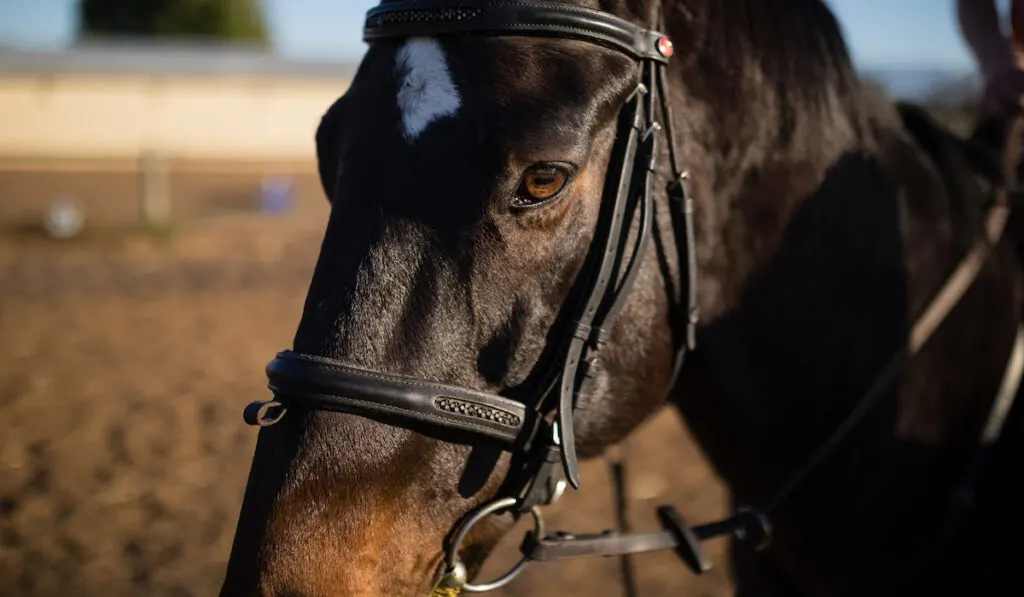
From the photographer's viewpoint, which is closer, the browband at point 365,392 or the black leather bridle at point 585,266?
the browband at point 365,392

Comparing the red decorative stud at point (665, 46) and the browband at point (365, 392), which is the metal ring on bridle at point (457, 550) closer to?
the browband at point (365, 392)

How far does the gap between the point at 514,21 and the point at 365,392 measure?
792 mm

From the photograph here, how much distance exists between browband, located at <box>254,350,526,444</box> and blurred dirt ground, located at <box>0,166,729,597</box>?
3145 mm

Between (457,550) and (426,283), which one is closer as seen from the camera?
(426,283)

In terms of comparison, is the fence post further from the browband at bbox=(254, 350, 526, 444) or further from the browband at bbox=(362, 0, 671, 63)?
the browband at bbox=(254, 350, 526, 444)

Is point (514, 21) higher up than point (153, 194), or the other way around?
point (514, 21)

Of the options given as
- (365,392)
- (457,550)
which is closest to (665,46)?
(365,392)

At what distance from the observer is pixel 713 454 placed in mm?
2232

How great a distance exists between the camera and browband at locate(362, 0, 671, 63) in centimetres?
160

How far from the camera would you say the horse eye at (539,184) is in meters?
1.53

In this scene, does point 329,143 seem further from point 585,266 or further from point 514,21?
point 585,266

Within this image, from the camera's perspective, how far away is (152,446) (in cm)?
575

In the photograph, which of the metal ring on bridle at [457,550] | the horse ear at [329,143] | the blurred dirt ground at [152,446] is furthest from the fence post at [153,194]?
the metal ring on bridle at [457,550]

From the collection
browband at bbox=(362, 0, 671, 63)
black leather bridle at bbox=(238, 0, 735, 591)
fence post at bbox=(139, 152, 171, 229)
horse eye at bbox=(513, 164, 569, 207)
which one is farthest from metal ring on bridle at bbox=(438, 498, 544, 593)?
fence post at bbox=(139, 152, 171, 229)
